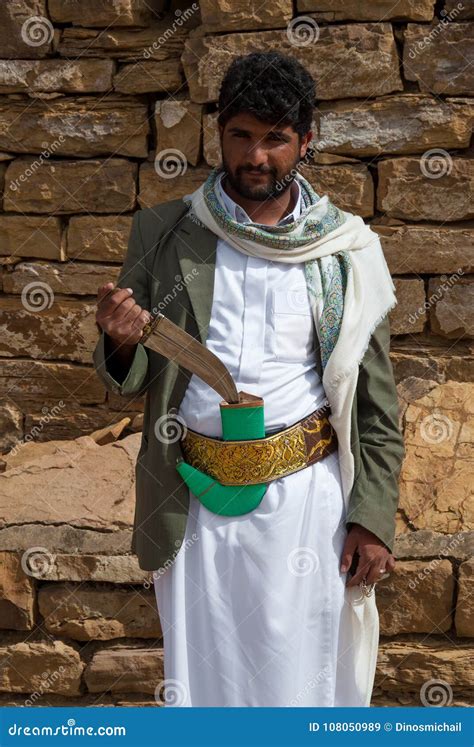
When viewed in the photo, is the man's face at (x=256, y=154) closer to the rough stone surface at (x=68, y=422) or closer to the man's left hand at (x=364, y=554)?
the man's left hand at (x=364, y=554)

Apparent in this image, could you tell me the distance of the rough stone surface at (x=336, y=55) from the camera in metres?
5.34

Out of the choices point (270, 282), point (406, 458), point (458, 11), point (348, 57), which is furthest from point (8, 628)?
point (458, 11)

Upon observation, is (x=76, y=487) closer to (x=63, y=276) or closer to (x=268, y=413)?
(x=63, y=276)

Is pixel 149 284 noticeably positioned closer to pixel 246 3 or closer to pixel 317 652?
pixel 317 652

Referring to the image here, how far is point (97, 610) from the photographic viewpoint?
14.9 ft

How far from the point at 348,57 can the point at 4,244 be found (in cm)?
190

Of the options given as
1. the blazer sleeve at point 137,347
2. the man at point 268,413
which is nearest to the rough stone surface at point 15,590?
the man at point 268,413

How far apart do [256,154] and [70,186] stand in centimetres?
277

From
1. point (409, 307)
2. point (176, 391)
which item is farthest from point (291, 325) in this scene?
point (409, 307)

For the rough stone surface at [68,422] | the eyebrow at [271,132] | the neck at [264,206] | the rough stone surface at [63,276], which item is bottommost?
the rough stone surface at [68,422]

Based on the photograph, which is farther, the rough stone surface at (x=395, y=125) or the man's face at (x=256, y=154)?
the rough stone surface at (x=395, y=125)

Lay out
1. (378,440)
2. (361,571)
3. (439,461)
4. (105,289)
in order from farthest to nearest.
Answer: (439,461) < (378,440) < (361,571) < (105,289)

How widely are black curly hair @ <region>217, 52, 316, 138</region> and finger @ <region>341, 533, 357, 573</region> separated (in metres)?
1.12

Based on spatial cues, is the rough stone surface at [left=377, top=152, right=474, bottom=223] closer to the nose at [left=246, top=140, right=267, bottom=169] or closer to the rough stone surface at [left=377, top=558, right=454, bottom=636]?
the rough stone surface at [left=377, top=558, right=454, bottom=636]
